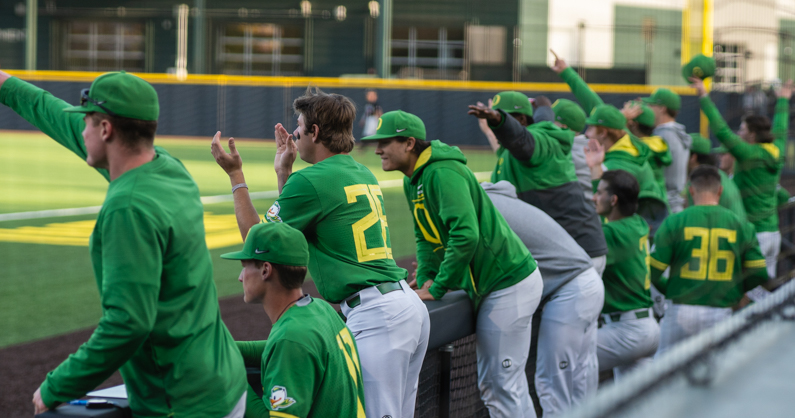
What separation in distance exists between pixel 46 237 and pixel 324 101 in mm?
9187

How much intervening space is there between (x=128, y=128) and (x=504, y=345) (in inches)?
90.8

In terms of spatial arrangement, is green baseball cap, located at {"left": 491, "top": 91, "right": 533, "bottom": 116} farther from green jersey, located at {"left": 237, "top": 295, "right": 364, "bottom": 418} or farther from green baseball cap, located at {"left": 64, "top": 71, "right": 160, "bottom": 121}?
green baseball cap, located at {"left": 64, "top": 71, "right": 160, "bottom": 121}

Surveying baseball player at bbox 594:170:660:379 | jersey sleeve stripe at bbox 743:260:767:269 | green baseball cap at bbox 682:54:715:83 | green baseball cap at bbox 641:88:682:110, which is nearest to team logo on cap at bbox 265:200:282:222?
baseball player at bbox 594:170:660:379

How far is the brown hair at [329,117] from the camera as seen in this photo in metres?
3.24

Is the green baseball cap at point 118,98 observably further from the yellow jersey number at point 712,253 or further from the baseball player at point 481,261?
the yellow jersey number at point 712,253

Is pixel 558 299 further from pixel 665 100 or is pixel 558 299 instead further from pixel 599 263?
pixel 665 100

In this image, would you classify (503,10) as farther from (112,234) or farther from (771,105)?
(112,234)

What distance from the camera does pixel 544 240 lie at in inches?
175

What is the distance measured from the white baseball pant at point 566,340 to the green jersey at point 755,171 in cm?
370

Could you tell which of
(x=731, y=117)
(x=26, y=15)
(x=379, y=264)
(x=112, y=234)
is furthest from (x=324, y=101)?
(x=26, y=15)

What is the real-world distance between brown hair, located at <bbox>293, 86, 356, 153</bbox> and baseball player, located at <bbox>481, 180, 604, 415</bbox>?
140cm

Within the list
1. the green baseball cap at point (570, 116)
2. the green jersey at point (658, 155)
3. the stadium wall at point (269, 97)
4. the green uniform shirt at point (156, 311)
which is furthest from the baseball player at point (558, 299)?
the stadium wall at point (269, 97)

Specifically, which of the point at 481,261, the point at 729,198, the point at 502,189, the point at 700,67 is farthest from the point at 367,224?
the point at 700,67

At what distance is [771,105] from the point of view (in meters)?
14.1
